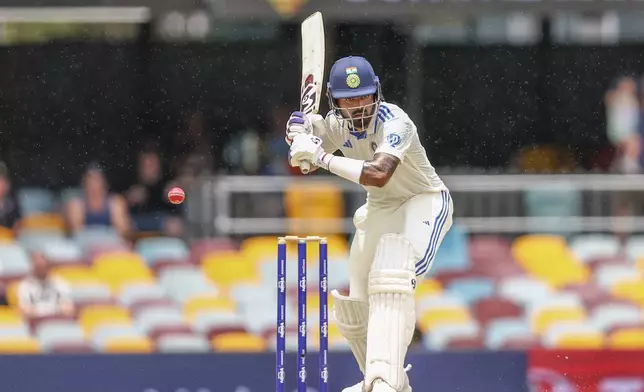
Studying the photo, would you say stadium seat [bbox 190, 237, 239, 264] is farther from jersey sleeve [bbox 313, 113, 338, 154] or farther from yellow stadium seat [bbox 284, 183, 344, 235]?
jersey sleeve [bbox 313, 113, 338, 154]

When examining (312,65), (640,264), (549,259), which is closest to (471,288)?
(549,259)

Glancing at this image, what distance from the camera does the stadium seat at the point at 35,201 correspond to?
11.1 m

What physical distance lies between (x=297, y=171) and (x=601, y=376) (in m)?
3.03

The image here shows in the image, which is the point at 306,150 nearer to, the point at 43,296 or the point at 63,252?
the point at 43,296

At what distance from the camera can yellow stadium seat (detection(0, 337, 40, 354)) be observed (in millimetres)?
9844

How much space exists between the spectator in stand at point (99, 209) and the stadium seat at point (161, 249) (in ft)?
0.51

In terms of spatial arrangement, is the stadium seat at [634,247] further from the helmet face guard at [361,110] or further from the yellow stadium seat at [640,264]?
the helmet face guard at [361,110]

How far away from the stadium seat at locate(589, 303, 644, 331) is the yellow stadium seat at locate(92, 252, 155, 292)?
2.72 meters

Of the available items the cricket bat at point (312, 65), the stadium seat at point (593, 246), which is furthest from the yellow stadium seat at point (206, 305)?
the cricket bat at point (312, 65)

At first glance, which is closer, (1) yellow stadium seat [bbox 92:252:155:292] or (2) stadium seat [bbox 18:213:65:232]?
(1) yellow stadium seat [bbox 92:252:155:292]

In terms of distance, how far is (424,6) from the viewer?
34.0ft

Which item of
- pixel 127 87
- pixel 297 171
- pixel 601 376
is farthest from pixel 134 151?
pixel 601 376

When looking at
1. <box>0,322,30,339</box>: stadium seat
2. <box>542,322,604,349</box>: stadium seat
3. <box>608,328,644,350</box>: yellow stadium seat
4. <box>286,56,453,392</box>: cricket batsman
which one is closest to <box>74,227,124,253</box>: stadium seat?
<box>0,322,30,339</box>: stadium seat

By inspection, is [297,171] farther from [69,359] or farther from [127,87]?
[69,359]
